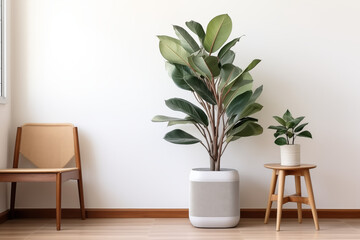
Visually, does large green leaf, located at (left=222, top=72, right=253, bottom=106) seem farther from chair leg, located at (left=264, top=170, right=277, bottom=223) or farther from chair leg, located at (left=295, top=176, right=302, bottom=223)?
chair leg, located at (left=295, top=176, right=302, bottom=223)

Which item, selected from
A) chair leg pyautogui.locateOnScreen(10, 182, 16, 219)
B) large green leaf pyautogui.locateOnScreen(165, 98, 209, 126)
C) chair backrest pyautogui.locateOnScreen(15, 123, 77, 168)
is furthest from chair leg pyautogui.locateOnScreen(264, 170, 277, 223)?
chair leg pyautogui.locateOnScreen(10, 182, 16, 219)

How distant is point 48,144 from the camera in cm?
375

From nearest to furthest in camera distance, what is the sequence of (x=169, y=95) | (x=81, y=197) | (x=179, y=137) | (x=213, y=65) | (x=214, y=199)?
(x=213, y=65) < (x=214, y=199) < (x=179, y=137) < (x=81, y=197) < (x=169, y=95)

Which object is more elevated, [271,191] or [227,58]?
[227,58]

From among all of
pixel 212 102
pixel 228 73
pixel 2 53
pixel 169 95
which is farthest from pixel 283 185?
pixel 2 53

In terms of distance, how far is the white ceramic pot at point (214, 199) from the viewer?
3.34 meters

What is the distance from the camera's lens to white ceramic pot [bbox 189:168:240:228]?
3.34m

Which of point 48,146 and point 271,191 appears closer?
point 271,191

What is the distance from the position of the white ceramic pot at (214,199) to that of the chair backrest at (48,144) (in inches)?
41.4

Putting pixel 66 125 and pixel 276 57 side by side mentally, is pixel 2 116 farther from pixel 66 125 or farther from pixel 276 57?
pixel 276 57

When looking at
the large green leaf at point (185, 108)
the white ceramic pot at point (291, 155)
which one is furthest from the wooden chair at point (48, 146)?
the white ceramic pot at point (291, 155)

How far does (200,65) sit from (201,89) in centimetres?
20

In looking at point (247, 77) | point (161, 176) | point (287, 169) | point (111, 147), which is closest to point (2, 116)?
point (111, 147)

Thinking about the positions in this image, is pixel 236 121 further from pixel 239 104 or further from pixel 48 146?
pixel 48 146
